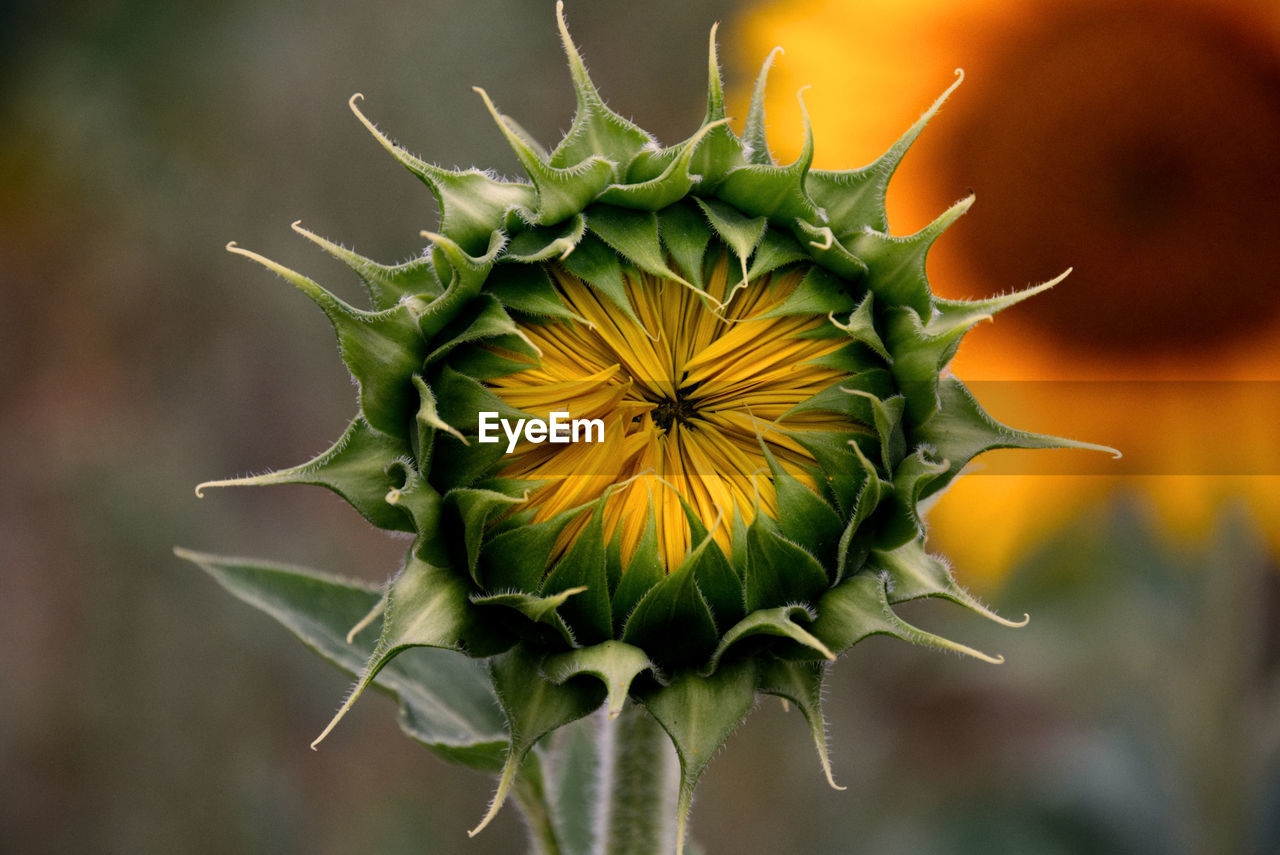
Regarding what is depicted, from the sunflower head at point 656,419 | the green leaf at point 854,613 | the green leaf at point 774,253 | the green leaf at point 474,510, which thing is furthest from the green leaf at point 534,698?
the green leaf at point 774,253

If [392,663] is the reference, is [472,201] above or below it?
above

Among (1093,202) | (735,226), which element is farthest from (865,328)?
(1093,202)

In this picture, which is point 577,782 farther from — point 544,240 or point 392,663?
point 544,240

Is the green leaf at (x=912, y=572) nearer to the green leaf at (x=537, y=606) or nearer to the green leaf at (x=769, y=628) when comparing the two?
the green leaf at (x=769, y=628)

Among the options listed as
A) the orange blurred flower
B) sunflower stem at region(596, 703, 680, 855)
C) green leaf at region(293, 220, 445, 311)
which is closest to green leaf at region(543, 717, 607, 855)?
sunflower stem at region(596, 703, 680, 855)

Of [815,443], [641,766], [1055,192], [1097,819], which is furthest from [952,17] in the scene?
[1097,819]

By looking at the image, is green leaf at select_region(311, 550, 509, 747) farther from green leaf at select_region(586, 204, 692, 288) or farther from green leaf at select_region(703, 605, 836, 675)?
green leaf at select_region(586, 204, 692, 288)
